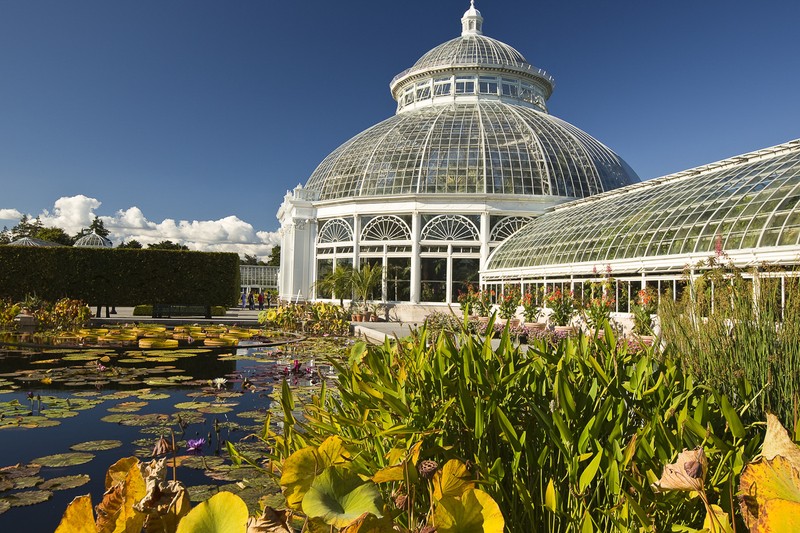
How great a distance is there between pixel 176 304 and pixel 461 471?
30916 mm

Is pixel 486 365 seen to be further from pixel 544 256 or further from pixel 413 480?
pixel 544 256

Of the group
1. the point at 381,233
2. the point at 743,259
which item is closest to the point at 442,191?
the point at 381,233

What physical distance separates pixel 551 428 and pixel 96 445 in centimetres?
626

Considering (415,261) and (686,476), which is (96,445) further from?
(415,261)

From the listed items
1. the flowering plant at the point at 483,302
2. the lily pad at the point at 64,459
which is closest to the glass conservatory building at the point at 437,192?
the flowering plant at the point at 483,302

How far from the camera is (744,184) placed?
17516mm

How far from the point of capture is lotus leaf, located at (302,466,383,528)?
1.62m

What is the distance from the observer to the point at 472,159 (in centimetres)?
3106

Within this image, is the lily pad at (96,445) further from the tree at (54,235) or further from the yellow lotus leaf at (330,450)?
the tree at (54,235)

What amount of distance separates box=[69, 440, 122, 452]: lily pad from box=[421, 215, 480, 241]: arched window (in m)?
24.7

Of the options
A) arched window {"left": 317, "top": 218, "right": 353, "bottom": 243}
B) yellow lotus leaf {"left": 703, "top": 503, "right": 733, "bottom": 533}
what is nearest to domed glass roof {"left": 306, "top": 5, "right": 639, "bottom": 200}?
arched window {"left": 317, "top": 218, "right": 353, "bottom": 243}

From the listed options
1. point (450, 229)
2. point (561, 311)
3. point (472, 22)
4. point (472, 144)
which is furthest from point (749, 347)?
point (472, 22)

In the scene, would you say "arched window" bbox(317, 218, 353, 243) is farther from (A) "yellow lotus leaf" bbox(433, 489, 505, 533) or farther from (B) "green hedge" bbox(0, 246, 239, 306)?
(A) "yellow lotus leaf" bbox(433, 489, 505, 533)

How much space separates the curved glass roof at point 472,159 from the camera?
30969 mm
